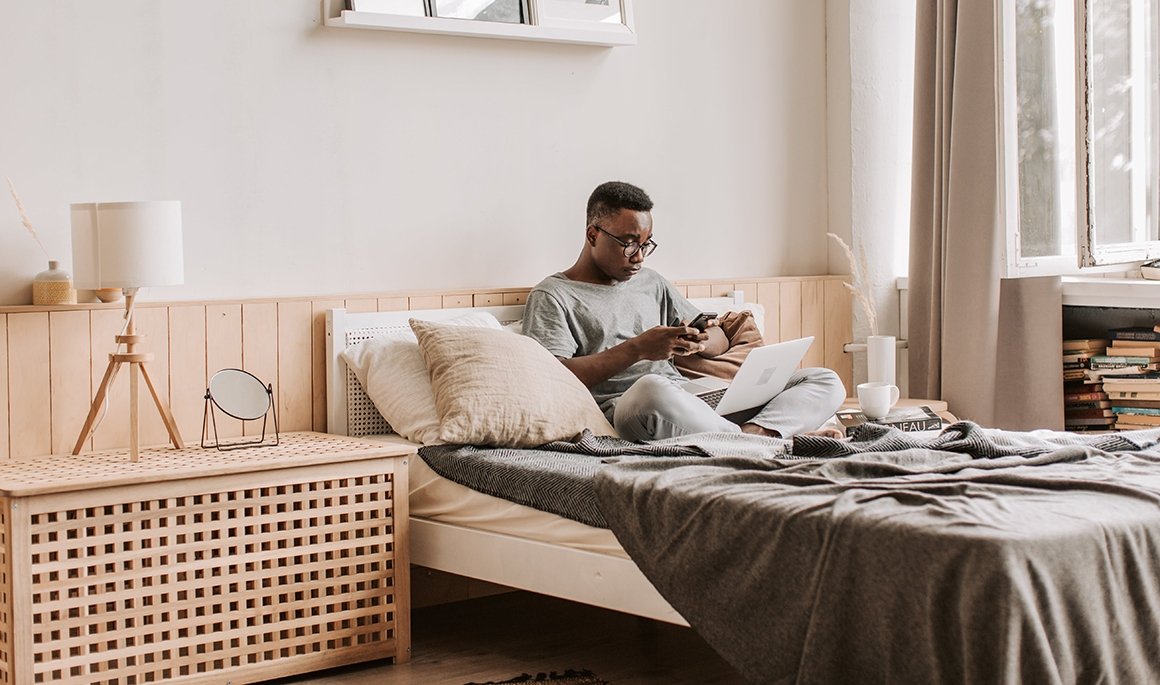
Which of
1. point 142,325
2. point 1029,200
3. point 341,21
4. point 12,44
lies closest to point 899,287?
point 1029,200

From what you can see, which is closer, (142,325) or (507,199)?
(142,325)

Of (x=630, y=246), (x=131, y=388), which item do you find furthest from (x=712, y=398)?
(x=131, y=388)

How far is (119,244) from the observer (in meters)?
2.99

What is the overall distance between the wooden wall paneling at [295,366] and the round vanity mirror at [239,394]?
0.18 m

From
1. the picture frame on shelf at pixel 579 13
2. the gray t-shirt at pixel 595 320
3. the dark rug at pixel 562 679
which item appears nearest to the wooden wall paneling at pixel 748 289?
the gray t-shirt at pixel 595 320

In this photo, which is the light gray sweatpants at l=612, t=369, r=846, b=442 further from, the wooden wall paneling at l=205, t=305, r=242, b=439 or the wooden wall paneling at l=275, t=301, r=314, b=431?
the wooden wall paneling at l=205, t=305, r=242, b=439

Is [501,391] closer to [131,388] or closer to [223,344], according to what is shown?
[223,344]

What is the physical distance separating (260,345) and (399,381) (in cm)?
37

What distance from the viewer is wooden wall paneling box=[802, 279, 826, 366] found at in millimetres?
4562

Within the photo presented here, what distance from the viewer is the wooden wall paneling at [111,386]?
3.23 m

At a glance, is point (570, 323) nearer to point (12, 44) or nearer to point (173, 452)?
point (173, 452)

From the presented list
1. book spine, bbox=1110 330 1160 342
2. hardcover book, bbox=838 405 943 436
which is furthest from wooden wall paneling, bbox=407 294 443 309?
book spine, bbox=1110 330 1160 342

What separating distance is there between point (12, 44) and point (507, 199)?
1.42 metres

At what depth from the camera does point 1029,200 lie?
4.16 meters
